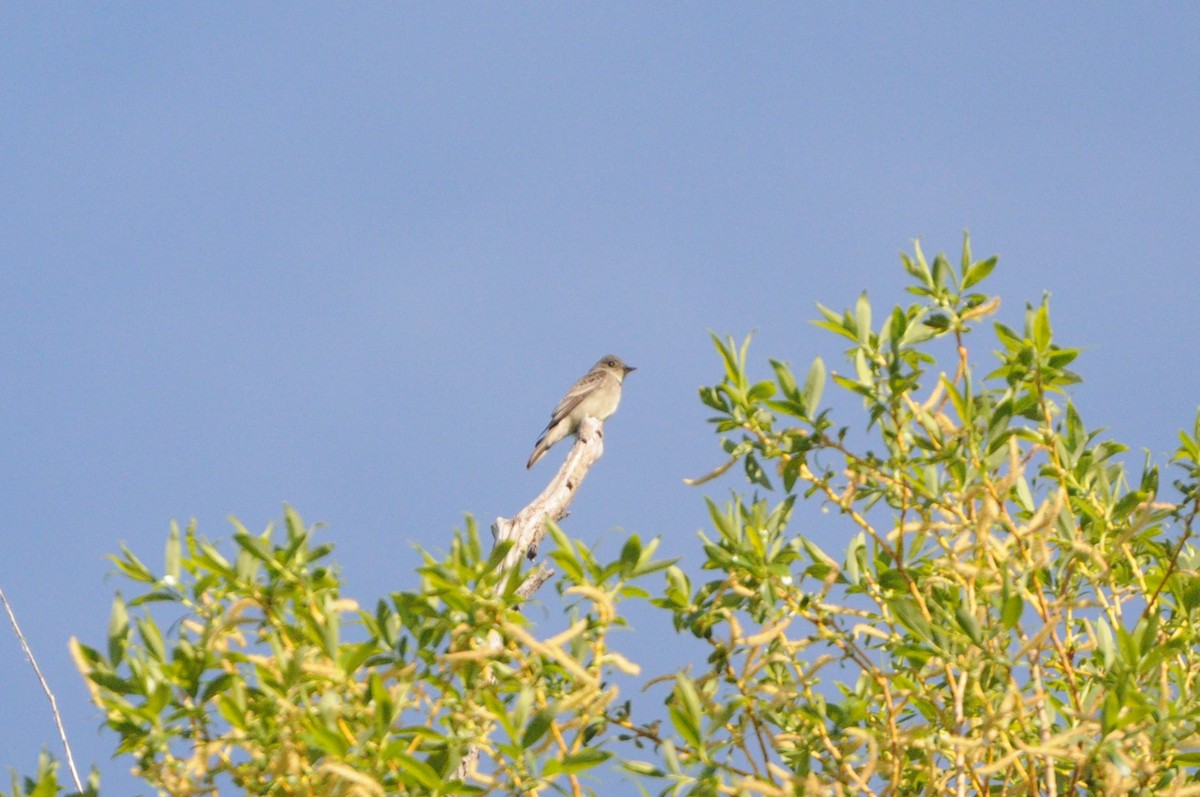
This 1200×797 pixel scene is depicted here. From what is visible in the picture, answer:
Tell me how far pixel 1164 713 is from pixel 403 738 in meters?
2.09

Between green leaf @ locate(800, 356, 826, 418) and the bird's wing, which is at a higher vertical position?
the bird's wing

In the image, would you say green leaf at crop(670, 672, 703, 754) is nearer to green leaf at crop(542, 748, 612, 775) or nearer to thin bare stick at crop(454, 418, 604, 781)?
green leaf at crop(542, 748, 612, 775)

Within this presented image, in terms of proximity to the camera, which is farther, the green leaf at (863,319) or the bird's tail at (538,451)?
the bird's tail at (538,451)

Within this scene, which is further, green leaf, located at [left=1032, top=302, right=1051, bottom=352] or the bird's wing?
the bird's wing

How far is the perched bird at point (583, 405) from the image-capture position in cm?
→ 1683

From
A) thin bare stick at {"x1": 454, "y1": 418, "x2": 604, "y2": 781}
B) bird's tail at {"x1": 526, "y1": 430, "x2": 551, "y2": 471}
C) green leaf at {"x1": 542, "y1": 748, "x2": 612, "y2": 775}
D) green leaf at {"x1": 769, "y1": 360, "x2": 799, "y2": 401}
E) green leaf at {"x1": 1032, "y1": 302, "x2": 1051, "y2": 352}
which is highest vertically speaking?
bird's tail at {"x1": 526, "y1": 430, "x2": 551, "y2": 471}

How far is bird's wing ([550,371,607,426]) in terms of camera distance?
16.9 meters

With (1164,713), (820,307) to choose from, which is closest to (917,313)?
(820,307)

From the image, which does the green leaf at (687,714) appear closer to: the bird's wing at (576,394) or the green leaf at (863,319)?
the green leaf at (863,319)

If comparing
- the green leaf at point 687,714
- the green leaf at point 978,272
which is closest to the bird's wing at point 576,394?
the green leaf at point 978,272

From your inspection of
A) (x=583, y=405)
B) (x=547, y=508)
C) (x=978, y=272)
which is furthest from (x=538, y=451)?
(x=978, y=272)

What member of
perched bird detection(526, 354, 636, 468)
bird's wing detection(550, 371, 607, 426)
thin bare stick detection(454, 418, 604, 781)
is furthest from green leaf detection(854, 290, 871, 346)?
bird's wing detection(550, 371, 607, 426)

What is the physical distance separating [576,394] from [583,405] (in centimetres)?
43

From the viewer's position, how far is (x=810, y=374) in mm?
4547
